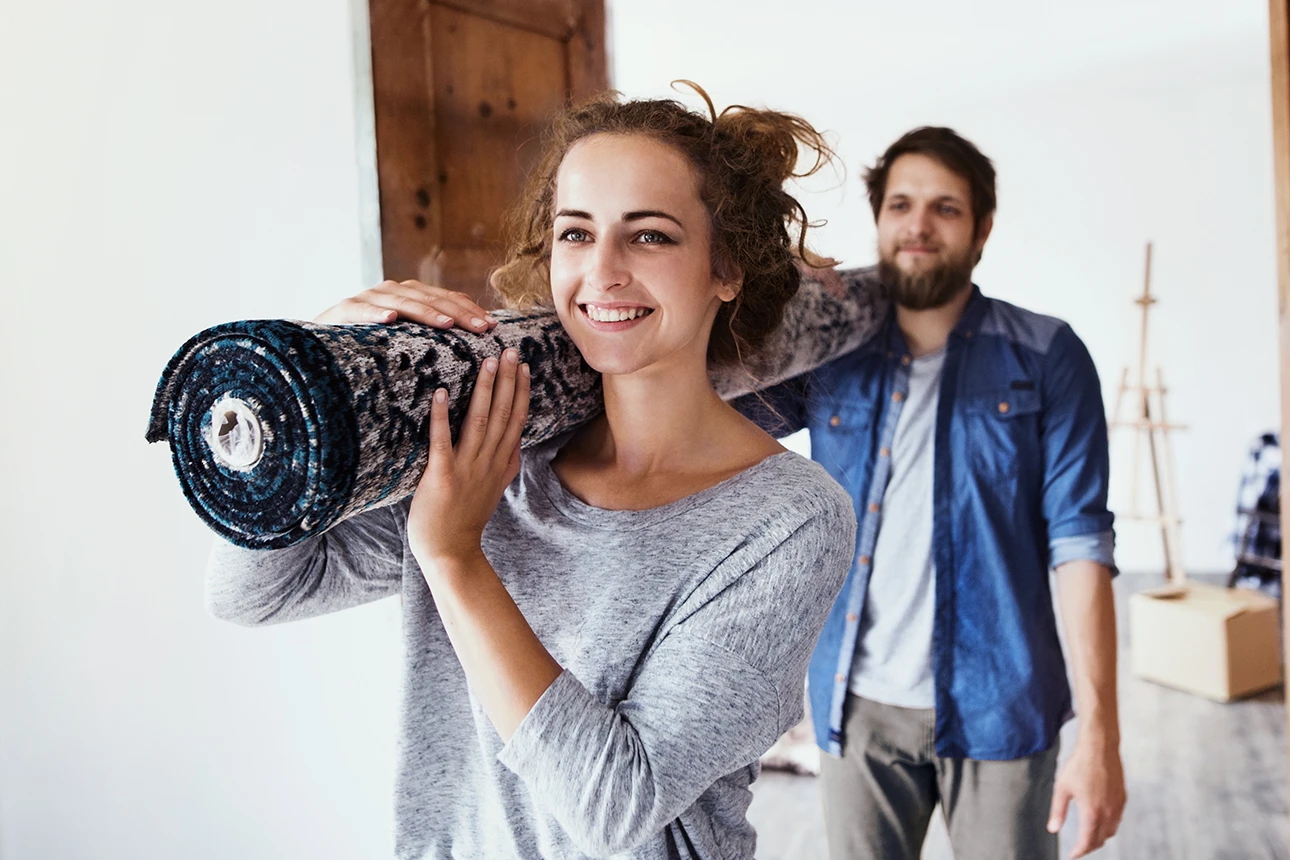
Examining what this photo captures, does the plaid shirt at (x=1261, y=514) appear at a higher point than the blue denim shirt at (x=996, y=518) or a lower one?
lower

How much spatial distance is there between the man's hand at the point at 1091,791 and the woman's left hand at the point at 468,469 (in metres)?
1.34

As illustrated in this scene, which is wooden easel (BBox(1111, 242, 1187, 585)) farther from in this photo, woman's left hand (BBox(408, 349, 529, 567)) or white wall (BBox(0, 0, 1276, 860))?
woman's left hand (BBox(408, 349, 529, 567))

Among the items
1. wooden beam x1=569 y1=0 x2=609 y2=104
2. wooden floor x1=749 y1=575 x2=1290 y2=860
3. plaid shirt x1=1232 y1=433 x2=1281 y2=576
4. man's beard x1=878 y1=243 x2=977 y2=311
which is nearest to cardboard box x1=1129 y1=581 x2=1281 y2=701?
wooden floor x1=749 y1=575 x2=1290 y2=860

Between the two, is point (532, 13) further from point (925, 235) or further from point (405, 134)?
point (925, 235)

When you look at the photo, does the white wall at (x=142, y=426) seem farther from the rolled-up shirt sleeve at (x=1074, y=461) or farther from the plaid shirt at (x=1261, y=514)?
the plaid shirt at (x=1261, y=514)

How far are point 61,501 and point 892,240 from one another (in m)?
1.83

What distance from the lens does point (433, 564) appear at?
0.97 meters

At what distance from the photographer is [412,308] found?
1.01 meters

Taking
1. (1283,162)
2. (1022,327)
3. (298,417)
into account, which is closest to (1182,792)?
(1022,327)

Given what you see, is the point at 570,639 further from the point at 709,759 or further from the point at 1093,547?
the point at 1093,547

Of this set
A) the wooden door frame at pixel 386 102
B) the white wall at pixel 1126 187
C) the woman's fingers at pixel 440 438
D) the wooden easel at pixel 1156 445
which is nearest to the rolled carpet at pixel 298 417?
the woman's fingers at pixel 440 438

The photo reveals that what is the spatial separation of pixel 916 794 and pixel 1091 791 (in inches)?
12.5

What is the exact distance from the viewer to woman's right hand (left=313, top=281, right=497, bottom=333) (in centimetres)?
101

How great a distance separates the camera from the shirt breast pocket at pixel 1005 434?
1.94 meters
